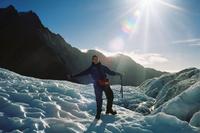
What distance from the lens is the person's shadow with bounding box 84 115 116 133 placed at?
987 cm

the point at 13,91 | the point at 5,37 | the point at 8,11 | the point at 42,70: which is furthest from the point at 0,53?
the point at 13,91

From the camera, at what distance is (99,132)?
9.70m

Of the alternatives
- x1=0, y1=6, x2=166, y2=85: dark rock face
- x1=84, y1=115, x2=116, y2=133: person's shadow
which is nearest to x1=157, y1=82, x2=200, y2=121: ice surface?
x1=84, y1=115, x2=116, y2=133: person's shadow

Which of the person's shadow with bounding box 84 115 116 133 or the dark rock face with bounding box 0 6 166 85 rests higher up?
the dark rock face with bounding box 0 6 166 85

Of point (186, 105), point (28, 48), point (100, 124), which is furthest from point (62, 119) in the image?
point (28, 48)

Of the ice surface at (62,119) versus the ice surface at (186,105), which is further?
the ice surface at (186,105)

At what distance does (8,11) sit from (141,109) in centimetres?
11742

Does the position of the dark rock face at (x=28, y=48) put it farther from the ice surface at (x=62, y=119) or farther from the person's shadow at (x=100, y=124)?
the person's shadow at (x=100, y=124)

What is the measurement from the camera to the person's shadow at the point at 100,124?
9874 mm

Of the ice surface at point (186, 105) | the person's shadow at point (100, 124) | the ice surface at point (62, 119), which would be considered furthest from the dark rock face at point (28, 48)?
the person's shadow at point (100, 124)

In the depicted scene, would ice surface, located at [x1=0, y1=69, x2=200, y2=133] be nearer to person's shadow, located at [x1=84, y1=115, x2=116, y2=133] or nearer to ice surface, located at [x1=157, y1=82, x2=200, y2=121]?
person's shadow, located at [x1=84, y1=115, x2=116, y2=133]

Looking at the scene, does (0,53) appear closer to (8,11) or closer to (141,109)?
(8,11)

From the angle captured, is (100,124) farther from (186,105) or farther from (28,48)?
(28,48)

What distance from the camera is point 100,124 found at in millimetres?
10711
